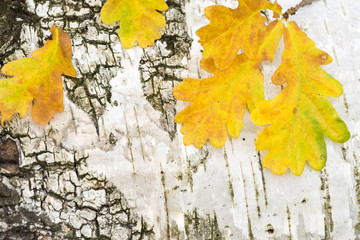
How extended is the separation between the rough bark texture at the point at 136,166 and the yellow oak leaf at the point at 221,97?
0.05m

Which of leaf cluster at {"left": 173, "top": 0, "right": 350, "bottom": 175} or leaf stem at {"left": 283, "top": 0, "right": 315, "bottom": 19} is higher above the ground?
leaf stem at {"left": 283, "top": 0, "right": 315, "bottom": 19}

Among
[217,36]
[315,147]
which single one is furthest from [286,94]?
[217,36]

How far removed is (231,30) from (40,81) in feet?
2.57

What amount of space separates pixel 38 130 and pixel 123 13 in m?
0.58

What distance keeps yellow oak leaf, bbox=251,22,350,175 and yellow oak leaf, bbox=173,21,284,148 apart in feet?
0.21

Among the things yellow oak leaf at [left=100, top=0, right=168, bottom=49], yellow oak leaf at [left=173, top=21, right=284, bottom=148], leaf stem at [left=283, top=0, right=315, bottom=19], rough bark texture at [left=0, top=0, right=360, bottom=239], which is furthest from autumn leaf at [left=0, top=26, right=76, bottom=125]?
leaf stem at [left=283, top=0, right=315, bottom=19]

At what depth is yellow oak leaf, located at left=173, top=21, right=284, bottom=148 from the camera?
119cm

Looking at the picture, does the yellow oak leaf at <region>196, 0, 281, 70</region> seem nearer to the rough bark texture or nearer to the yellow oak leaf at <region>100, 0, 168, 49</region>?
the rough bark texture

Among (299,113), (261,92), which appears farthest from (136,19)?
(299,113)

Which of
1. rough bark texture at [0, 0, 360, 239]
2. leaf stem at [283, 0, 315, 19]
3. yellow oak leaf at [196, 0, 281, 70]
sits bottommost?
rough bark texture at [0, 0, 360, 239]

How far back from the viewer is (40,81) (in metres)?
1.21

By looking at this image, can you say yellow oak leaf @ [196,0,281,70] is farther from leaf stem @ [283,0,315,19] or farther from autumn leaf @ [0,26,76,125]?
autumn leaf @ [0,26,76,125]

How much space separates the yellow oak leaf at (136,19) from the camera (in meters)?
1.25

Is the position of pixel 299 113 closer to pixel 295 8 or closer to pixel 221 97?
pixel 221 97
